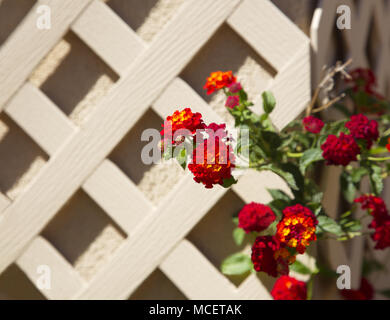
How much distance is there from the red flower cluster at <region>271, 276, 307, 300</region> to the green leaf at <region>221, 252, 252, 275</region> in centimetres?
8

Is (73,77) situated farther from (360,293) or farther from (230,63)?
(360,293)

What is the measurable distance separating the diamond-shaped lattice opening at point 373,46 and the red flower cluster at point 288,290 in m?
0.93

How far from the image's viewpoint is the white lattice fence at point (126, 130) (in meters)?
0.95

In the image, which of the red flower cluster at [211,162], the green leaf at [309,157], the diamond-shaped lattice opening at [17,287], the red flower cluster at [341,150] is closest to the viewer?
the red flower cluster at [211,162]

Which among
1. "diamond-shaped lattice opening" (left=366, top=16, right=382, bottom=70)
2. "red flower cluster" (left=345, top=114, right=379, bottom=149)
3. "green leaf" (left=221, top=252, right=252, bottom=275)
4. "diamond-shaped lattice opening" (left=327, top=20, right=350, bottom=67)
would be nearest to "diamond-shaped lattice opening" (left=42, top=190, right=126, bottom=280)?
"green leaf" (left=221, top=252, right=252, bottom=275)

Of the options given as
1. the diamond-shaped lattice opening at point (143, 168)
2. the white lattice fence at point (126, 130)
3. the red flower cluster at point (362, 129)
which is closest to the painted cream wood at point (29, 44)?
the white lattice fence at point (126, 130)

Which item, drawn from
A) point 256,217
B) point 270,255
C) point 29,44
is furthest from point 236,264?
point 29,44

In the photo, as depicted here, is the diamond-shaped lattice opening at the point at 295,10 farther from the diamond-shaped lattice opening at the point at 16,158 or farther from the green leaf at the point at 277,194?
the diamond-shaped lattice opening at the point at 16,158

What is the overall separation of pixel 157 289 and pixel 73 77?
22.6 inches

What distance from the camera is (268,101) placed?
35.7 inches

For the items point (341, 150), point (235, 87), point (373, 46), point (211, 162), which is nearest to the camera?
point (211, 162)

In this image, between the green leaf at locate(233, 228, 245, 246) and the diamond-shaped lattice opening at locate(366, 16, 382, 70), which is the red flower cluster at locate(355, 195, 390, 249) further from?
the diamond-shaped lattice opening at locate(366, 16, 382, 70)

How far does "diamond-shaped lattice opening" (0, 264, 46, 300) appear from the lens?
1.08 metres

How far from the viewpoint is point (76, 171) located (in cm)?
101
